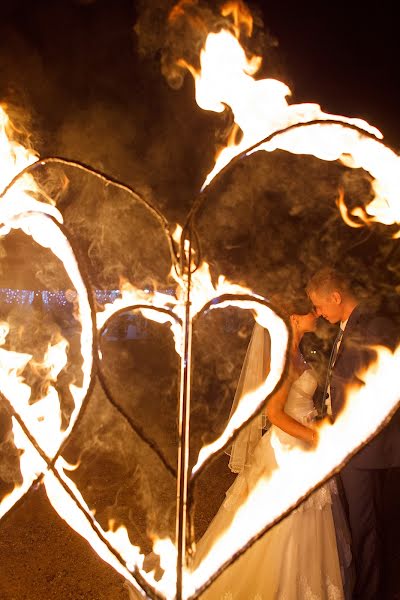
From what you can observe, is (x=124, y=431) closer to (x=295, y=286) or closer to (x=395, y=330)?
(x=295, y=286)

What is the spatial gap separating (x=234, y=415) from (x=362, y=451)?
80.6 inches

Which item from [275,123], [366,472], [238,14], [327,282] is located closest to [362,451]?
[366,472]

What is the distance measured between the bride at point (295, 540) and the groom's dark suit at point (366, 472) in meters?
0.16

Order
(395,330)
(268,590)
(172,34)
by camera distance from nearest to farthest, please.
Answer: (172,34), (268,590), (395,330)

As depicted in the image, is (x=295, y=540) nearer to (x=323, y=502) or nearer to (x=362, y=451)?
(x=323, y=502)

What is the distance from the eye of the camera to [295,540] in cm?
301

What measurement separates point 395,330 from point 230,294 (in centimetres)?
210

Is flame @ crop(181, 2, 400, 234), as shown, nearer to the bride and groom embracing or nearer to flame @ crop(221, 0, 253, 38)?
flame @ crop(221, 0, 253, 38)

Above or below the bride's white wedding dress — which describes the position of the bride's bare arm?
above

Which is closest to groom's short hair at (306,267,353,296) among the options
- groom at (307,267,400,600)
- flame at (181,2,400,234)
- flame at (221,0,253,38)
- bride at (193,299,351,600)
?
groom at (307,267,400,600)

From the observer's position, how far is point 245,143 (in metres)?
1.68

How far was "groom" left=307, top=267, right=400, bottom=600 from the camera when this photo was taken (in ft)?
10.4

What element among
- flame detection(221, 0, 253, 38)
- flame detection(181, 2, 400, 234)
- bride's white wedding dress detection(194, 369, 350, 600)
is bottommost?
bride's white wedding dress detection(194, 369, 350, 600)

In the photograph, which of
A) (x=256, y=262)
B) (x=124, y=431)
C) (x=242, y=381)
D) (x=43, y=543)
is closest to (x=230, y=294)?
(x=242, y=381)
